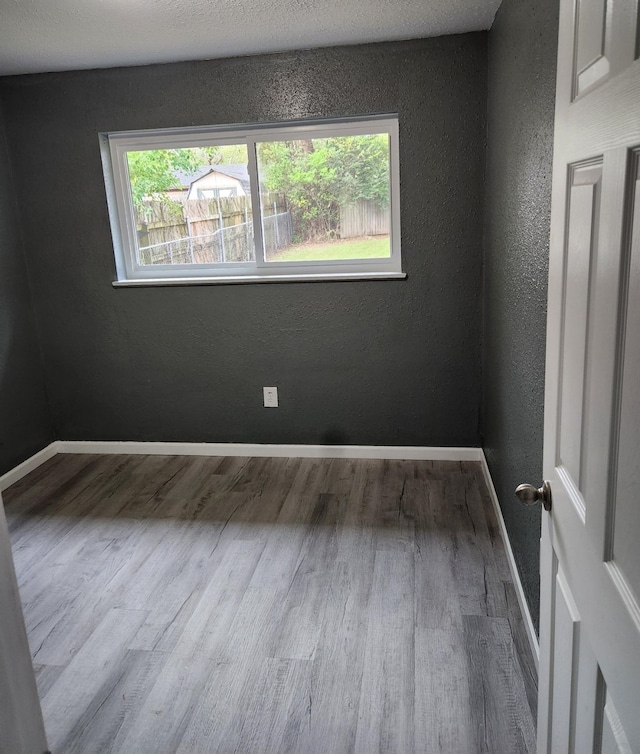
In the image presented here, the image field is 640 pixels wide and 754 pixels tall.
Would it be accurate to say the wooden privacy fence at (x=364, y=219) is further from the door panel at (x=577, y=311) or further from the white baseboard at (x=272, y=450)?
the door panel at (x=577, y=311)

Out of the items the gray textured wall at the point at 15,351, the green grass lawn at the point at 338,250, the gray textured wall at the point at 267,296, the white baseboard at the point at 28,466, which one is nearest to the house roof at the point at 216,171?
the gray textured wall at the point at 267,296

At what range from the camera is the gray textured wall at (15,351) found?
350cm

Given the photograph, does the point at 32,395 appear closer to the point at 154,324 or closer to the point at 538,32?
the point at 154,324

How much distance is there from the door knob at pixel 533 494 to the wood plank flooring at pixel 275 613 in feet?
2.85

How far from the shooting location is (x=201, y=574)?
8.37 ft

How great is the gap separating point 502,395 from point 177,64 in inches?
93.5

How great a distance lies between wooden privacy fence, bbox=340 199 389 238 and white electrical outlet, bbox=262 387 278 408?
3.20 ft

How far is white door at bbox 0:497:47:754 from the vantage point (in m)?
1.54

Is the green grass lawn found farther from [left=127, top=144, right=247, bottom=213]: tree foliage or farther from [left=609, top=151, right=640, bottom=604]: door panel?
[left=609, top=151, right=640, bottom=604]: door panel

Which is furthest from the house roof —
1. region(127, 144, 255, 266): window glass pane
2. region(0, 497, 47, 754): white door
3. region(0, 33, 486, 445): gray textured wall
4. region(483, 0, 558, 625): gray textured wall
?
region(0, 497, 47, 754): white door

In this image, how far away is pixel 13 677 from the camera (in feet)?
5.17

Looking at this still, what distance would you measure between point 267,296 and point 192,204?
2.25ft

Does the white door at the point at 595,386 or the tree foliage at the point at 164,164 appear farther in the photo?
the tree foliage at the point at 164,164

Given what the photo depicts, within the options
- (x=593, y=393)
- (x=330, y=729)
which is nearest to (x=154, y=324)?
(x=330, y=729)
